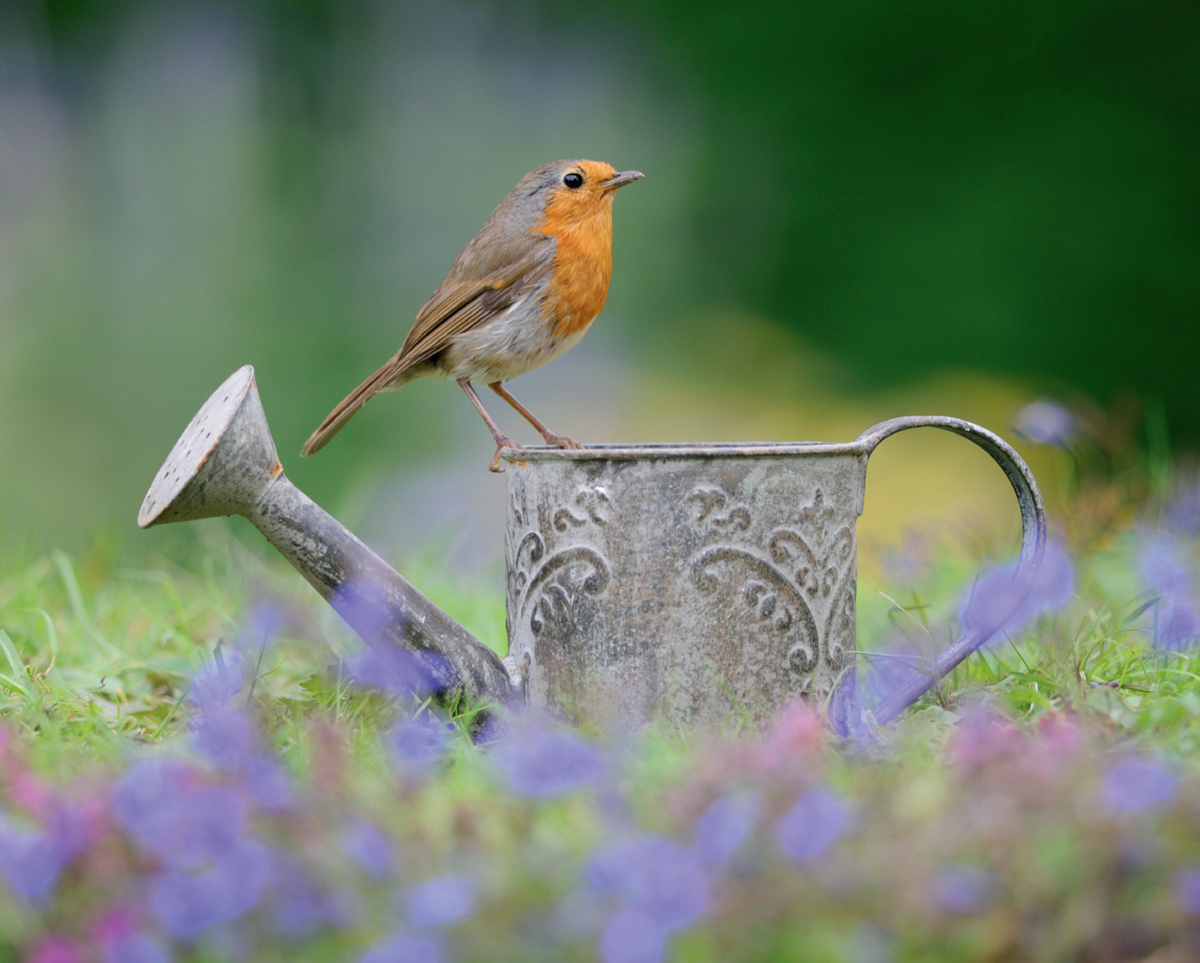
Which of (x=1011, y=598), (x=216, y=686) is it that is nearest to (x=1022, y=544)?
(x=1011, y=598)

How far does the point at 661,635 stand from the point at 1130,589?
1.36 meters

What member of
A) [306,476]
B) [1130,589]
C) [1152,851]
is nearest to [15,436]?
[306,476]

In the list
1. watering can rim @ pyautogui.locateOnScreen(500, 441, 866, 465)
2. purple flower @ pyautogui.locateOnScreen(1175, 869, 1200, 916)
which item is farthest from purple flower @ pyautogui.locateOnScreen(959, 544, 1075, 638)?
purple flower @ pyautogui.locateOnScreen(1175, 869, 1200, 916)

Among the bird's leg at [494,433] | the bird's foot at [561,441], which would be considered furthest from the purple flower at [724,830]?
the bird's foot at [561,441]

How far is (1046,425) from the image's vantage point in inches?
111

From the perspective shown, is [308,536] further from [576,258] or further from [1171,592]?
[1171,592]

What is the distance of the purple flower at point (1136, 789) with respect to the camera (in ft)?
3.12

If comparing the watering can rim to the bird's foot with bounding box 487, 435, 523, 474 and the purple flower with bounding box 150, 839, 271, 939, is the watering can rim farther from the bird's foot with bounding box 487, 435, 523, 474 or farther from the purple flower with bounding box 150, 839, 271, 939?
the purple flower with bounding box 150, 839, 271, 939

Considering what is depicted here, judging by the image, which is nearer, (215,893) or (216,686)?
(215,893)

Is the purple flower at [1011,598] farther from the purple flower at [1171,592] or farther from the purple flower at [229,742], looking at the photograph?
the purple flower at [229,742]

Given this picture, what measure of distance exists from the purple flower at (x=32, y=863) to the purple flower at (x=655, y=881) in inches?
18.3

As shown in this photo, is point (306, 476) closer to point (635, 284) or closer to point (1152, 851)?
point (635, 284)

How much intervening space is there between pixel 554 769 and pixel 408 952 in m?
0.23

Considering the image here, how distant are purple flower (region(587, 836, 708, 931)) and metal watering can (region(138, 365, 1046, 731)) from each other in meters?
0.68
